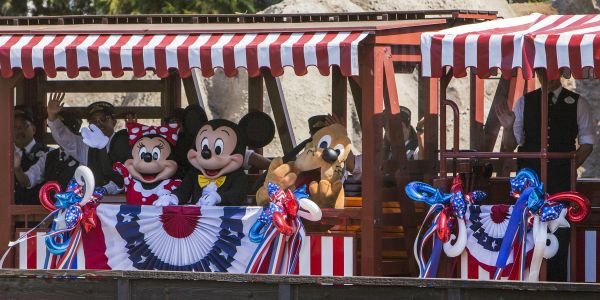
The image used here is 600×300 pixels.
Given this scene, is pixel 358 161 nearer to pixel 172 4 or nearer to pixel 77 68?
pixel 77 68

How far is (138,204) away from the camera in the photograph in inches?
409

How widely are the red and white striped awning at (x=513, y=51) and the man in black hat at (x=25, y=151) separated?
144 inches

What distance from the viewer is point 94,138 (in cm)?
1078

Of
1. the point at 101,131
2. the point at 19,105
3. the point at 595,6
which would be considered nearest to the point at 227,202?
the point at 101,131

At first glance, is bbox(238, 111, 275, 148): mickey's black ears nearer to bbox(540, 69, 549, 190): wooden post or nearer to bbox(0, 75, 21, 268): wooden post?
bbox(0, 75, 21, 268): wooden post

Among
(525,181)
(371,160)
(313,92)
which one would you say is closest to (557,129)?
(525,181)

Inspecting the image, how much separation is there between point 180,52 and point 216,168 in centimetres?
97

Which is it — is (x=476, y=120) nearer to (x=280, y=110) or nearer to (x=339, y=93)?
(x=339, y=93)

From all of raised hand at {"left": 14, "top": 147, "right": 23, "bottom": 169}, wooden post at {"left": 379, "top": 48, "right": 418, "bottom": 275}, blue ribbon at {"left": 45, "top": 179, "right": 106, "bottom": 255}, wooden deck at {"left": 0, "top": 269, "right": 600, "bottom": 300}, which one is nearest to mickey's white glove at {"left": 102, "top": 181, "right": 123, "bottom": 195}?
blue ribbon at {"left": 45, "top": 179, "right": 106, "bottom": 255}

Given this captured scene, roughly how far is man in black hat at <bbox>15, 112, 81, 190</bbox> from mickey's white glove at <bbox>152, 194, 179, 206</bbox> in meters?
1.09

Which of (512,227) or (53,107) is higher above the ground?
(53,107)

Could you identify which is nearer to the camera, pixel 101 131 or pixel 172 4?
pixel 101 131

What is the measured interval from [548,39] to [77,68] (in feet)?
10.8

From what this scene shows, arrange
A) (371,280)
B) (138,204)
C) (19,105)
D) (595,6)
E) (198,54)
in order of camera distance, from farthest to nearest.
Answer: (595,6) → (19,105) → (138,204) → (198,54) → (371,280)
